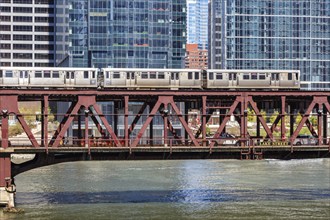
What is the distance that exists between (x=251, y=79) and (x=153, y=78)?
910 cm

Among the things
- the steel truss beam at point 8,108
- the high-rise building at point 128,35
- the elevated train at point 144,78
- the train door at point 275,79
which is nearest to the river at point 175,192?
the steel truss beam at point 8,108

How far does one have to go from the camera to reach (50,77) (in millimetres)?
68750

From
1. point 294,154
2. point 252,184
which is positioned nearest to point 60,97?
point 294,154

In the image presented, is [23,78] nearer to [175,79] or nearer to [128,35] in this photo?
[175,79]

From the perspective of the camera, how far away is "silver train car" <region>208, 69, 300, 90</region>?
67.7 metres

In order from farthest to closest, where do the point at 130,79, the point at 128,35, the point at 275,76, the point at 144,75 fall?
Result: the point at 128,35, the point at 275,76, the point at 130,79, the point at 144,75

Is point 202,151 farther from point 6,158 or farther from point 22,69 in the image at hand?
point 22,69

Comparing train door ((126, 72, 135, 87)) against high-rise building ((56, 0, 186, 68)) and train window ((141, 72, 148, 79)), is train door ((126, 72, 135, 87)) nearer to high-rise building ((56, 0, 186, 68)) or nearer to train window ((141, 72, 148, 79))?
train window ((141, 72, 148, 79))

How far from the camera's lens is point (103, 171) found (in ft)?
312

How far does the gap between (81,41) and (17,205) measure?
318 feet

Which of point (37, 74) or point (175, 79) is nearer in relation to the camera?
point (175, 79)

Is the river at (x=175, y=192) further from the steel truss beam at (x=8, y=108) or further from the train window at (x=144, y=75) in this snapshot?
the train window at (x=144, y=75)

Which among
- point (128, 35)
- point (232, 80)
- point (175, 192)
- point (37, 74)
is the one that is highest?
point (128, 35)

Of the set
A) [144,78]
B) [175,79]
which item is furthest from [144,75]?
[175,79]
